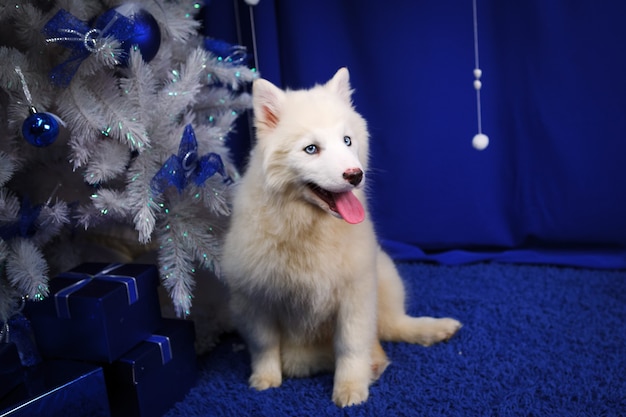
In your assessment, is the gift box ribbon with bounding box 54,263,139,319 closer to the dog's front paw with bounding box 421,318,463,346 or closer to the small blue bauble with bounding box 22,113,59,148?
the small blue bauble with bounding box 22,113,59,148

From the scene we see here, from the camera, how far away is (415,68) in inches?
91.8

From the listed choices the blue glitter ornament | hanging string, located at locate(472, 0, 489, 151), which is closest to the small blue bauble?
the blue glitter ornament

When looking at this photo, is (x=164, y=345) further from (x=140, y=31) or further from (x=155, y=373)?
(x=140, y=31)

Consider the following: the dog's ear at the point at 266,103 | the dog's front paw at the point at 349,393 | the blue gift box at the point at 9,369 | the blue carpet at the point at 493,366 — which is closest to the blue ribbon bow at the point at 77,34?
the dog's ear at the point at 266,103

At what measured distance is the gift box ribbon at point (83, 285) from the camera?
1.41 meters

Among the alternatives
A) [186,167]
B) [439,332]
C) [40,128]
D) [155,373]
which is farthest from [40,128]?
[439,332]

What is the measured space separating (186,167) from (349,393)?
2.70 feet

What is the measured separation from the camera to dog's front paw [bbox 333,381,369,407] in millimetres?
1485

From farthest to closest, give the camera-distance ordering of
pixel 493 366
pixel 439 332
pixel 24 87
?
1. pixel 439 332
2. pixel 493 366
3. pixel 24 87

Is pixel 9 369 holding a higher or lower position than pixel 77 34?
lower

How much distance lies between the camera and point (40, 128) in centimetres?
137

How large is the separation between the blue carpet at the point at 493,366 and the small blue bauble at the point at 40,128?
851 millimetres

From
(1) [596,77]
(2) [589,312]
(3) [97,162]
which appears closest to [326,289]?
(3) [97,162]

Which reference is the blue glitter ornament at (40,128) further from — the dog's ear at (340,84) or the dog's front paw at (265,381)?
the dog's front paw at (265,381)
